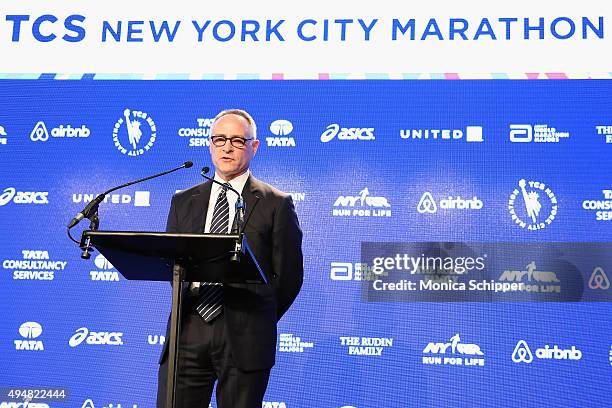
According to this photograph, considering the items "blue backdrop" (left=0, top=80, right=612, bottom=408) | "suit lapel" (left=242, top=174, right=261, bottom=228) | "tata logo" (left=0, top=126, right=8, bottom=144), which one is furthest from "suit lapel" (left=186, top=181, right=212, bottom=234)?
"tata logo" (left=0, top=126, right=8, bottom=144)

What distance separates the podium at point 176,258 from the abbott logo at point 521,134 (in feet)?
9.34

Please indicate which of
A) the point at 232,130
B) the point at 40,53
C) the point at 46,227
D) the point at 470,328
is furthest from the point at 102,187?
the point at 470,328

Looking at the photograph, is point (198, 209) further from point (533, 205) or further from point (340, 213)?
point (533, 205)

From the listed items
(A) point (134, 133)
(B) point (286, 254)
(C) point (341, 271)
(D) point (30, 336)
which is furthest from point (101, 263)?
(B) point (286, 254)

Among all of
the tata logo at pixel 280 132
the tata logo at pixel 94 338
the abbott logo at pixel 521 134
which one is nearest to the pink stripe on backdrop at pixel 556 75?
the abbott logo at pixel 521 134

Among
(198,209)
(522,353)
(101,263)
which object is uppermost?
(198,209)

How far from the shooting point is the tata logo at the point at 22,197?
548 centimetres

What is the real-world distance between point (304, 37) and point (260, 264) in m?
2.57

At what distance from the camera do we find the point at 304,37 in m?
5.49

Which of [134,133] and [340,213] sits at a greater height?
[134,133]

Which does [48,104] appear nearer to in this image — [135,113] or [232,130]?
[135,113]

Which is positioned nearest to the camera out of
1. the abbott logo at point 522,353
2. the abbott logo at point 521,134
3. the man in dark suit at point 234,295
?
the man in dark suit at point 234,295

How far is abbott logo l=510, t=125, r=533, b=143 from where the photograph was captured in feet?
17.0

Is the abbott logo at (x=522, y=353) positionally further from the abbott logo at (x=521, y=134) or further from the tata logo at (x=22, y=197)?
the tata logo at (x=22, y=197)
